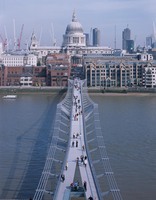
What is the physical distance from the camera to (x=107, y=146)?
642 cm

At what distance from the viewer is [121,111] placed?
10.5 meters

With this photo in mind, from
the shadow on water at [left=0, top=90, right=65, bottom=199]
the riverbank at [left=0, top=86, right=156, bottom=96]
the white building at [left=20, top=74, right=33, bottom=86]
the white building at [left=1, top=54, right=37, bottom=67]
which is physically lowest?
the shadow on water at [left=0, top=90, right=65, bottom=199]

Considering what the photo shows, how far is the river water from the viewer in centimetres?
471

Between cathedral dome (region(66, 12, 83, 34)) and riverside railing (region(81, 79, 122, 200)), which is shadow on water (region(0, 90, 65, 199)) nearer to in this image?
riverside railing (region(81, 79, 122, 200))

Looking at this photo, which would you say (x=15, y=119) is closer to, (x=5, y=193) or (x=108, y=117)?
(x=108, y=117)

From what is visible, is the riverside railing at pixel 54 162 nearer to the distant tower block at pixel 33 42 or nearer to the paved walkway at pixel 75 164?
the paved walkway at pixel 75 164

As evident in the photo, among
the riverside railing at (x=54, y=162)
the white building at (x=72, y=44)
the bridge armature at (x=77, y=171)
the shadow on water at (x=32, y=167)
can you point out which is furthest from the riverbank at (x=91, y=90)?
the white building at (x=72, y=44)

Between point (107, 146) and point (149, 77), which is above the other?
point (149, 77)

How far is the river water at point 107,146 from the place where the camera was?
15.4 feet

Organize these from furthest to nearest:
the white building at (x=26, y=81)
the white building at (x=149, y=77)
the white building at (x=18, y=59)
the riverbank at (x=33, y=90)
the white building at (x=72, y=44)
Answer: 1. the white building at (x=72, y=44)
2. the white building at (x=18, y=59)
3. the white building at (x=26, y=81)
4. the white building at (x=149, y=77)
5. the riverbank at (x=33, y=90)

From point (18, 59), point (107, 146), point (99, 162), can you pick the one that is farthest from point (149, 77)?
point (99, 162)

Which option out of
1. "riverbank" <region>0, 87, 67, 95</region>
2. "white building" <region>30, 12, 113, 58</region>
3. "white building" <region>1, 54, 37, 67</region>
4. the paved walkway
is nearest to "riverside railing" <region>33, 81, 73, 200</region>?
the paved walkway

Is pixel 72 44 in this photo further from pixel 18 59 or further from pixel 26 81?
pixel 26 81

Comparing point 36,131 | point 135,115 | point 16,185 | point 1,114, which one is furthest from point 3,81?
point 16,185
